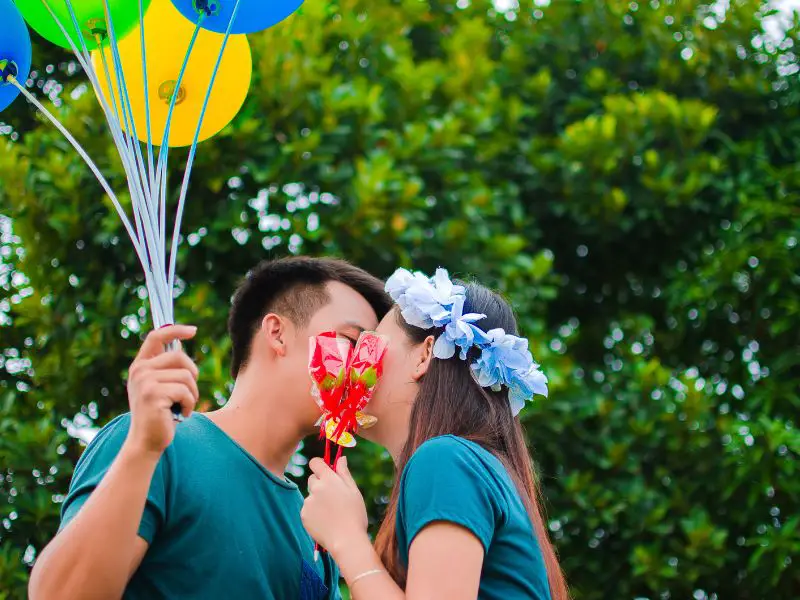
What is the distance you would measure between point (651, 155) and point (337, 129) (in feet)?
5.07

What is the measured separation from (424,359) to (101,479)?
30.4 inches

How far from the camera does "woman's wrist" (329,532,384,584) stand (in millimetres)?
2113

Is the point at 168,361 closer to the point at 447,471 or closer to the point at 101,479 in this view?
the point at 101,479

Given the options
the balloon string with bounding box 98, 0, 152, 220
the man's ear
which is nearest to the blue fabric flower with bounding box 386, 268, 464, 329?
the man's ear

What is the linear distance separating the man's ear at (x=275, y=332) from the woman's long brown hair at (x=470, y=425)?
49 centimetres

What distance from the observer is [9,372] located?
4.09 meters

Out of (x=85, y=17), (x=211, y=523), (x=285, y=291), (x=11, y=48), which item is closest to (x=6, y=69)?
(x=11, y=48)

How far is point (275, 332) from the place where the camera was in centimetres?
286

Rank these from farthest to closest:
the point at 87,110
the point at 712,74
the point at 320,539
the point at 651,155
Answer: the point at 712,74 < the point at 651,155 < the point at 87,110 < the point at 320,539

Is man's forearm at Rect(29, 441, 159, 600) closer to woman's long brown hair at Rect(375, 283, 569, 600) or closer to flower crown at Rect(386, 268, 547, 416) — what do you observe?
woman's long brown hair at Rect(375, 283, 569, 600)

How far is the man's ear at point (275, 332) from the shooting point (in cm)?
283

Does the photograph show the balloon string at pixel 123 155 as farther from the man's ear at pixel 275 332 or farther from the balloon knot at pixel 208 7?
the man's ear at pixel 275 332

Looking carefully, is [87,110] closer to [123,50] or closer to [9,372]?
[9,372]

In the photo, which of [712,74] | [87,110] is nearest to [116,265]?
[87,110]
